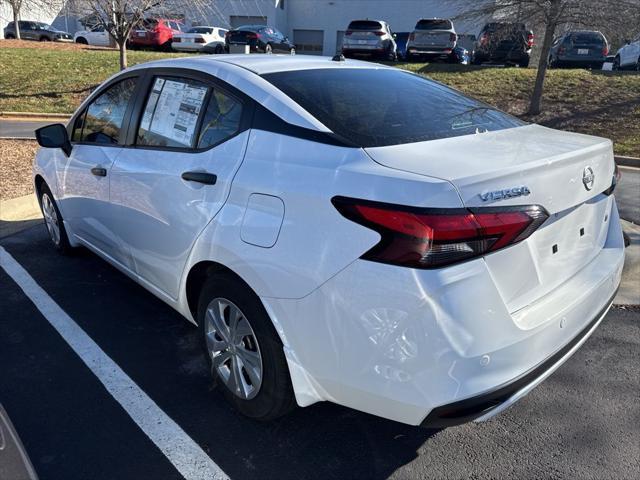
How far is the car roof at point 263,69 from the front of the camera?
245 centimetres

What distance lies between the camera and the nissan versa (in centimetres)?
190

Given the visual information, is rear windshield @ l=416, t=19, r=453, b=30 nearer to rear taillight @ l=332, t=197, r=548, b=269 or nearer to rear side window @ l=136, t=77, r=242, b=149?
rear side window @ l=136, t=77, r=242, b=149

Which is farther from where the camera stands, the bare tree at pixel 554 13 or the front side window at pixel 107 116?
the bare tree at pixel 554 13

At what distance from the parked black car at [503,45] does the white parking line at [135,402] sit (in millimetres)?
12364

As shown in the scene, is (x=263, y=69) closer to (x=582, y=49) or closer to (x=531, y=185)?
(x=531, y=185)

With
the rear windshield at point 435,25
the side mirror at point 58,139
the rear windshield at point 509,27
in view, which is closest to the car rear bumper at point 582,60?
the rear windshield at point 435,25

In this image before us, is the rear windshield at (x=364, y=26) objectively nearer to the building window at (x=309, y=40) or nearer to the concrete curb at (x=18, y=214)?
the concrete curb at (x=18, y=214)

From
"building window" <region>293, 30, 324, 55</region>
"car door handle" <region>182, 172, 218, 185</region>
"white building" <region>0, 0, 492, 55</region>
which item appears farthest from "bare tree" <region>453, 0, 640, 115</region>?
"building window" <region>293, 30, 324, 55</region>

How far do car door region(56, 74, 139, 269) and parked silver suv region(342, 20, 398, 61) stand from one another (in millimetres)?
16579

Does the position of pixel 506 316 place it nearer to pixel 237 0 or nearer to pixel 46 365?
pixel 46 365

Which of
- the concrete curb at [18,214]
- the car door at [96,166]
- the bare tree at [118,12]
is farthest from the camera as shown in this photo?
the bare tree at [118,12]

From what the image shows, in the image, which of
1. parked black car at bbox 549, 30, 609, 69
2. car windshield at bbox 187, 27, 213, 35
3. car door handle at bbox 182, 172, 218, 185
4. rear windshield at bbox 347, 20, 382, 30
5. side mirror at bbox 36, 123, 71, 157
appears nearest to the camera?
car door handle at bbox 182, 172, 218, 185

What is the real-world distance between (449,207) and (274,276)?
2.54 ft

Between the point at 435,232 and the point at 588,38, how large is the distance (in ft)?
63.4
